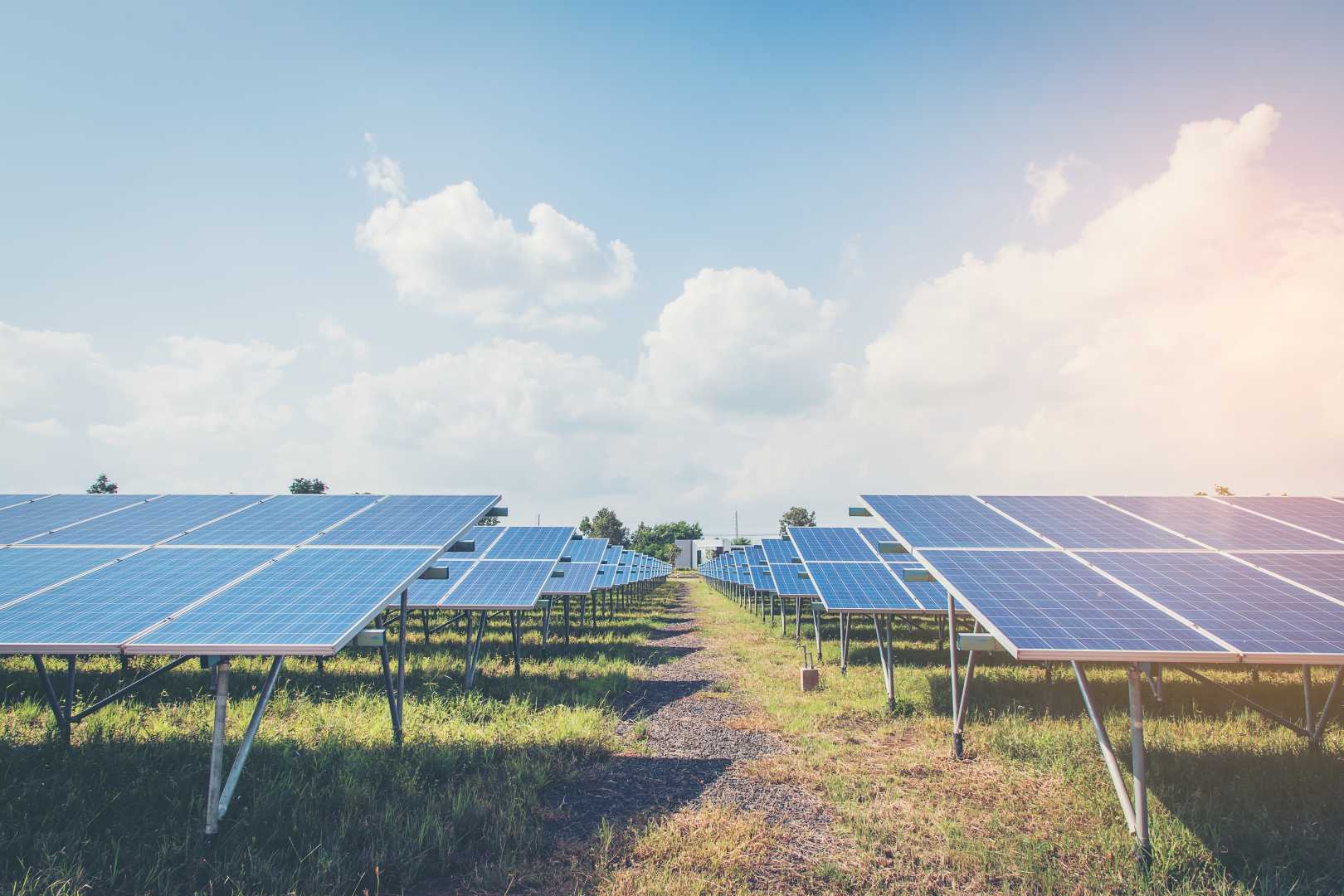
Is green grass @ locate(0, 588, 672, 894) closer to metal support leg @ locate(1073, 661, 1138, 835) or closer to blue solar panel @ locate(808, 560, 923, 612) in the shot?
blue solar panel @ locate(808, 560, 923, 612)

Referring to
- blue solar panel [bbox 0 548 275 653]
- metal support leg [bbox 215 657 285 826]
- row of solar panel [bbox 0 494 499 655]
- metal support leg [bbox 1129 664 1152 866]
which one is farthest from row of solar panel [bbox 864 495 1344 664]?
blue solar panel [bbox 0 548 275 653]

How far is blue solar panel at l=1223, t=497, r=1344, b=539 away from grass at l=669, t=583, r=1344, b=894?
3.68m

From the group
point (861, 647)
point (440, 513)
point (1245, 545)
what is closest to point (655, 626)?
point (861, 647)

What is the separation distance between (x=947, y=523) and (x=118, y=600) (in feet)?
43.6

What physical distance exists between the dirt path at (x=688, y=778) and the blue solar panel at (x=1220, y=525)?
868cm

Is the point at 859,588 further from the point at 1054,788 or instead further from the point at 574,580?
the point at 574,580


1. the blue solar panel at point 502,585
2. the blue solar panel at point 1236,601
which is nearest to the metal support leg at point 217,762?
the blue solar panel at point 502,585

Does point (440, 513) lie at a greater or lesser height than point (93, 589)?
greater

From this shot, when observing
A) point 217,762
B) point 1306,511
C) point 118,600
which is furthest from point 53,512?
point 1306,511

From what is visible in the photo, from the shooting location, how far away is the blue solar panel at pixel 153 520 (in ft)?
36.6

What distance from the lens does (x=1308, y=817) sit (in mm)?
7000

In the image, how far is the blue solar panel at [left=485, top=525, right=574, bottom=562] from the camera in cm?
1984

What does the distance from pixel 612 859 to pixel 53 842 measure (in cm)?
573

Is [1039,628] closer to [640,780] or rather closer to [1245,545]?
[640,780]
